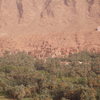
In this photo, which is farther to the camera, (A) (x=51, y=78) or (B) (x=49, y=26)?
(B) (x=49, y=26)

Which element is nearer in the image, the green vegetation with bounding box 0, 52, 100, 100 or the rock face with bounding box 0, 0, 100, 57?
the green vegetation with bounding box 0, 52, 100, 100

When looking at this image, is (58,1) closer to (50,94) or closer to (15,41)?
(15,41)

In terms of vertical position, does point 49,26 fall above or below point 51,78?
above

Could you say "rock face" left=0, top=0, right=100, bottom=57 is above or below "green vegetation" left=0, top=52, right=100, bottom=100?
above

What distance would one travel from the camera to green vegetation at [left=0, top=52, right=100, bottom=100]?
3693cm

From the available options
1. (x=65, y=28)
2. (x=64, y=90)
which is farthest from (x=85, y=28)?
(x=64, y=90)

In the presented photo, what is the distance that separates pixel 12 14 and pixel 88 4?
28100 mm

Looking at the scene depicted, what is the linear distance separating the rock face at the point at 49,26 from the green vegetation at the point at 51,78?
6932mm

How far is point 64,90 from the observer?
3750 cm

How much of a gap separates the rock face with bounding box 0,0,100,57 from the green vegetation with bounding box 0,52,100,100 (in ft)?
22.7

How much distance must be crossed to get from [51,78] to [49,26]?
47.8 m

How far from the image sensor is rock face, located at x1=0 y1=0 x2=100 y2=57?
76062mm

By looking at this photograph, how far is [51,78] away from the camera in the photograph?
46.1 meters

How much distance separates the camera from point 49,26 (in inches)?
3634
